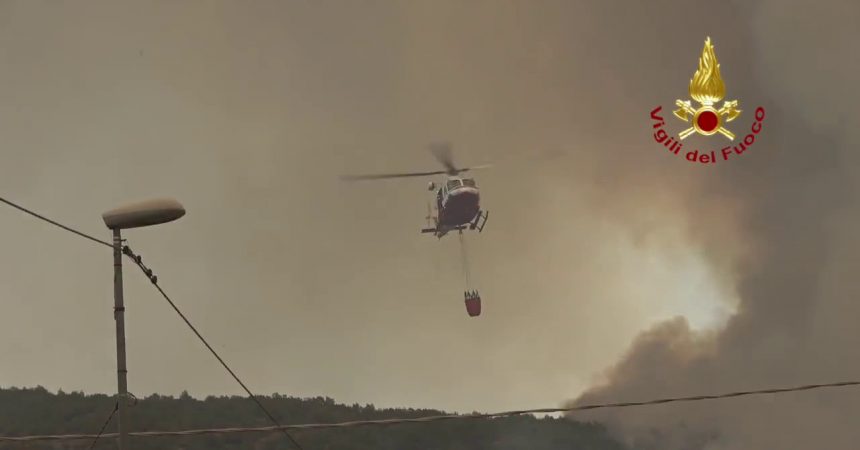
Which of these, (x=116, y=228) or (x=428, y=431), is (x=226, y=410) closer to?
(x=428, y=431)

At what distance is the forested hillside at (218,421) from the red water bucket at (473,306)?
12.7 meters

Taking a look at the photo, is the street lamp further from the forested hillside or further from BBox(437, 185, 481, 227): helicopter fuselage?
the forested hillside

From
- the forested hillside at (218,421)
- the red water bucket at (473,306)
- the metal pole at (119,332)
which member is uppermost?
the red water bucket at (473,306)

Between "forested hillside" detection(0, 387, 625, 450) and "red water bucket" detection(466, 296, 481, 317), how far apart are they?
12656 millimetres

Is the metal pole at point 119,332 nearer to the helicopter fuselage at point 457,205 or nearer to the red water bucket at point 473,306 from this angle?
the helicopter fuselage at point 457,205

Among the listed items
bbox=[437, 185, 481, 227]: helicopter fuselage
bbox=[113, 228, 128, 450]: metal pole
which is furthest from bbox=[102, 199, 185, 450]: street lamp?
→ bbox=[437, 185, 481, 227]: helicopter fuselage

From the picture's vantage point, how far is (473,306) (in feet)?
473

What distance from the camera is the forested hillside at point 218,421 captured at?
14625 centimetres

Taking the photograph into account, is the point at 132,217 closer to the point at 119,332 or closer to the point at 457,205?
the point at 119,332

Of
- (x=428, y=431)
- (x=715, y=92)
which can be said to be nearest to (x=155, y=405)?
(x=428, y=431)

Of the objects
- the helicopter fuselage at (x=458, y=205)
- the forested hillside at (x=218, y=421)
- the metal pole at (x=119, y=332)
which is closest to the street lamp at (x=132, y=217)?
the metal pole at (x=119, y=332)

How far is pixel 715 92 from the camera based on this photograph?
84.8 meters

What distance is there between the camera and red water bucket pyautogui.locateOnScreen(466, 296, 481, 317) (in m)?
143

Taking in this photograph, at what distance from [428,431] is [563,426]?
74.9 feet
